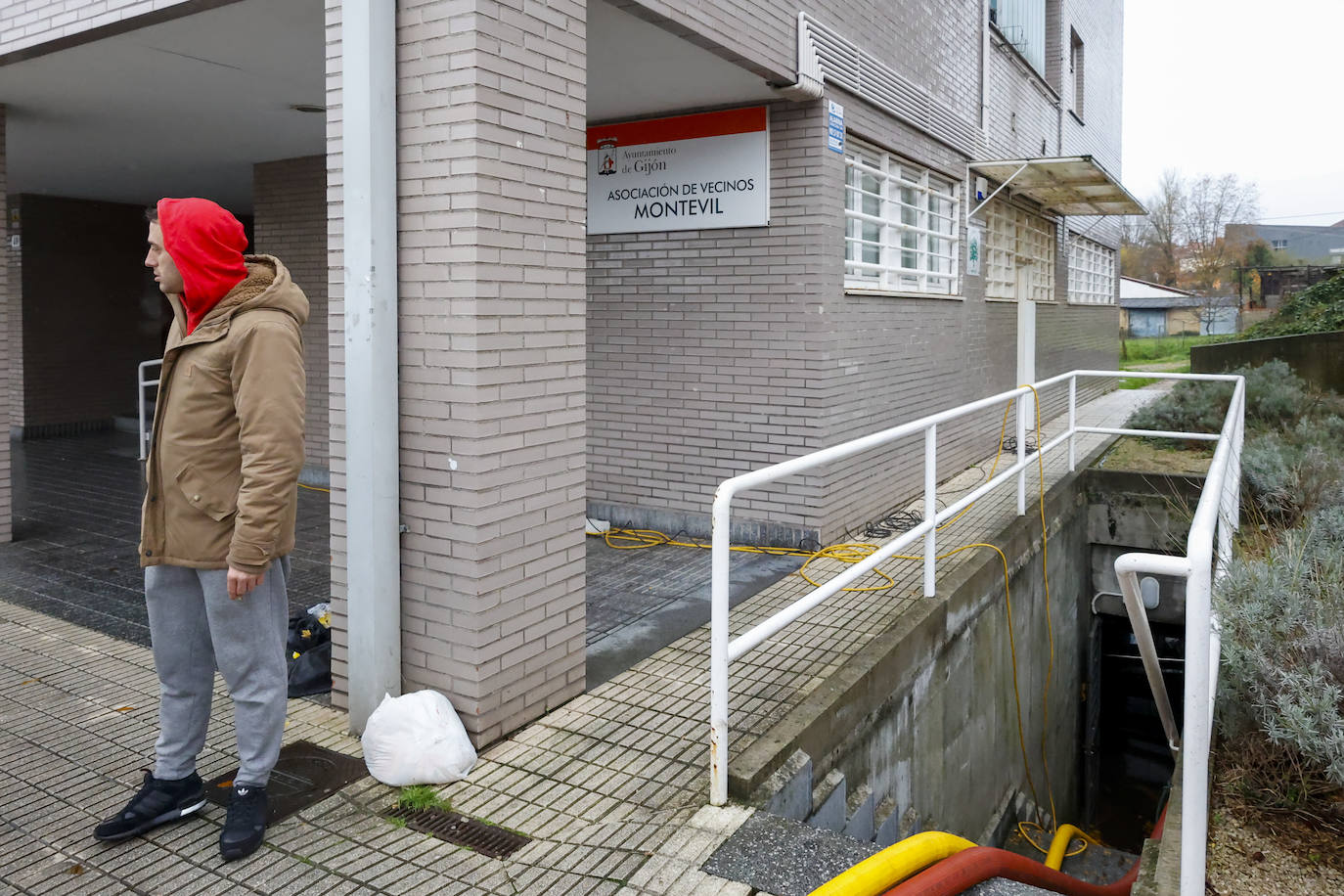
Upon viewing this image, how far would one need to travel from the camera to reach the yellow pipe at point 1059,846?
8.25 metres

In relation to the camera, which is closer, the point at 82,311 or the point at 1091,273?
the point at 82,311

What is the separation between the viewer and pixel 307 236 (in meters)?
10.1

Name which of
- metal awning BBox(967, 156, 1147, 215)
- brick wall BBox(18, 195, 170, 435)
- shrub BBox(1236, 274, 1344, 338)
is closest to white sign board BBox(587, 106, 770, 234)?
metal awning BBox(967, 156, 1147, 215)

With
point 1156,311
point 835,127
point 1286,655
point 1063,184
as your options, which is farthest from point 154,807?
point 1156,311

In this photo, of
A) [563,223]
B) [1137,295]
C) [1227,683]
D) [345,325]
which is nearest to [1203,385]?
[1227,683]

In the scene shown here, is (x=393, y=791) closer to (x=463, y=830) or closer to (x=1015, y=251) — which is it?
(x=463, y=830)

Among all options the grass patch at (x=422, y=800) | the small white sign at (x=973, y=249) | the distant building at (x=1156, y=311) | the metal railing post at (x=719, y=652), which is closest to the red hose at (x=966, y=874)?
the metal railing post at (x=719, y=652)

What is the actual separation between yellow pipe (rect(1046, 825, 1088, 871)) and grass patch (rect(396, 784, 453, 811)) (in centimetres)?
591

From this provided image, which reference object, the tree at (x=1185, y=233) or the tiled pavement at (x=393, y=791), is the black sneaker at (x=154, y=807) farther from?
the tree at (x=1185, y=233)

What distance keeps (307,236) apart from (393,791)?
7541 millimetres

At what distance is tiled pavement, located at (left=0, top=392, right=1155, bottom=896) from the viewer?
10.6 ft

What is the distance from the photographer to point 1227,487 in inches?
238

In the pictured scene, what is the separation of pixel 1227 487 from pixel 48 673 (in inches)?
245

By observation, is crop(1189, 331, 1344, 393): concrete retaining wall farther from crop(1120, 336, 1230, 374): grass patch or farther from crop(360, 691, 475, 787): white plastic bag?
crop(1120, 336, 1230, 374): grass patch
